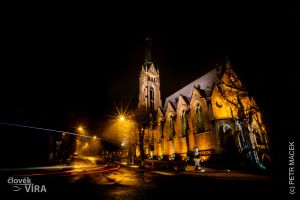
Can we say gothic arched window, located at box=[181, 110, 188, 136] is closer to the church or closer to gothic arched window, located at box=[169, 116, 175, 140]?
the church

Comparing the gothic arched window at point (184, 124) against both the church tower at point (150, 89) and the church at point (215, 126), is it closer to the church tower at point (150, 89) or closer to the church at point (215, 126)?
the church at point (215, 126)

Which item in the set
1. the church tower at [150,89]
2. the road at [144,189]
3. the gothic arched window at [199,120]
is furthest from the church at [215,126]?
the road at [144,189]

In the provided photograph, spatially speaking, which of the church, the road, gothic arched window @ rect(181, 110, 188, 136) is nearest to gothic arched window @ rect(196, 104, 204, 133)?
the church

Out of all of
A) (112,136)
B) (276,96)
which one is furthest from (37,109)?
(112,136)

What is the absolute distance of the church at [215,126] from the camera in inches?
760

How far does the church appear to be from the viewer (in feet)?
63.3

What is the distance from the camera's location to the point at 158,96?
50.8 meters

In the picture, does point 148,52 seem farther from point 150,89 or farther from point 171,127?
point 171,127

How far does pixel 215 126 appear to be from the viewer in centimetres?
2373

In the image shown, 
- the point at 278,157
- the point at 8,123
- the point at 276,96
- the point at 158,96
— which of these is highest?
the point at 158,96

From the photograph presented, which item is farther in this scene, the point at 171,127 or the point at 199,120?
the point at 171,127

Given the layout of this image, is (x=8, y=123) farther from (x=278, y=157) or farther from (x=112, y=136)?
(x=112, y=136)

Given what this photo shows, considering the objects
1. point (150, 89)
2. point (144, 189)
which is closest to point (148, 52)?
point (150, 89)

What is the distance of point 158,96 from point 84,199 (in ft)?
153
